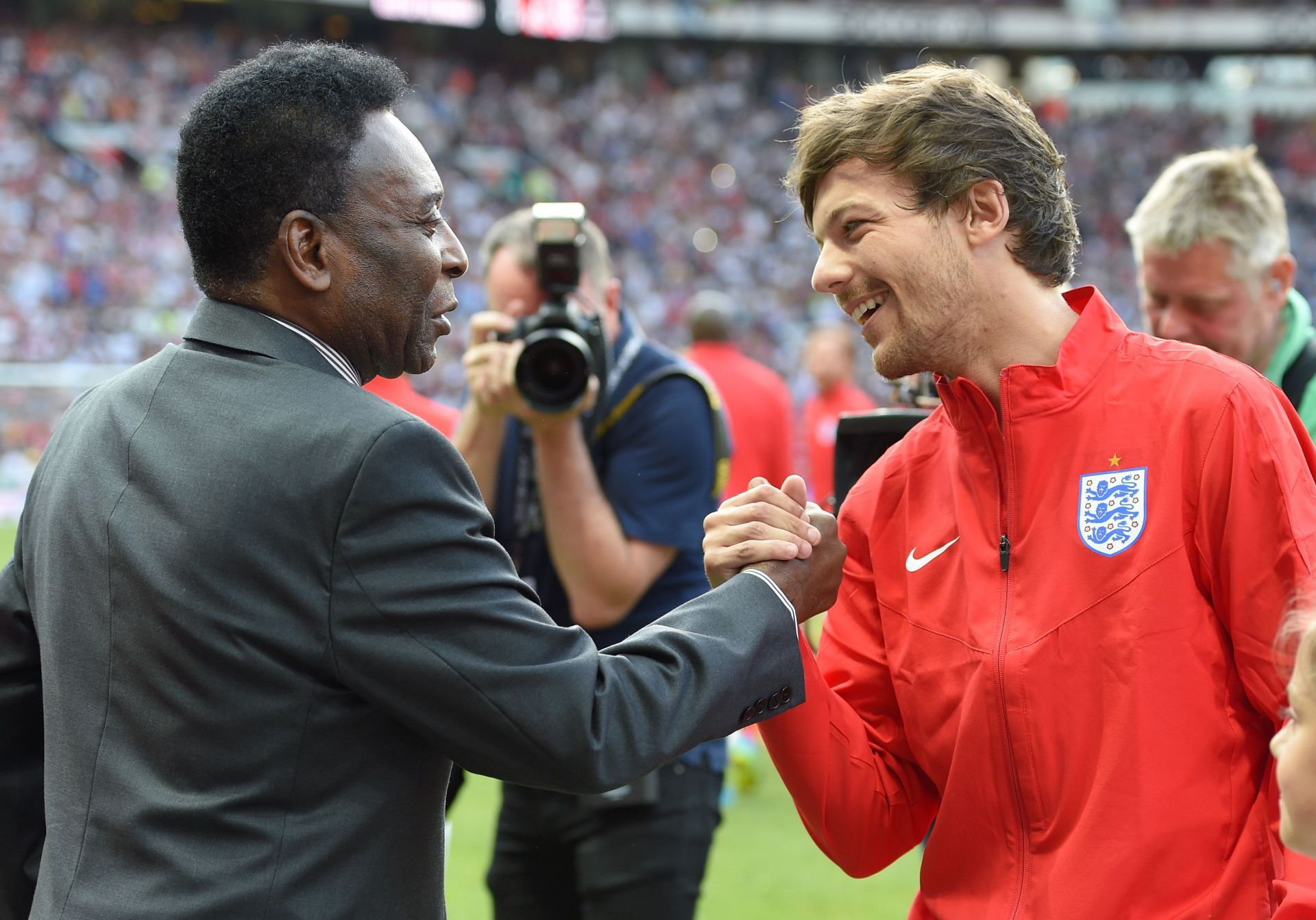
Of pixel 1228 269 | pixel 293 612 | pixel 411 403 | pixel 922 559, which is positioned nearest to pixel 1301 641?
pixel 922 559

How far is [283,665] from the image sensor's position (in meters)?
1.57

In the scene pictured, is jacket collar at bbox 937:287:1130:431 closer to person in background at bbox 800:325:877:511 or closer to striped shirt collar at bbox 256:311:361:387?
striped shirt collar at bbox 256:311:361:387

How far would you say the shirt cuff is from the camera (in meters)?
1.86

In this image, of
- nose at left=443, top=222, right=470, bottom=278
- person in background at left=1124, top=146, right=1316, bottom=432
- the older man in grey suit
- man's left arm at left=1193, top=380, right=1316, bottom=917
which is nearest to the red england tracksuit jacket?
man's left arm at left=1193, top=380, right=1316, bottom=917

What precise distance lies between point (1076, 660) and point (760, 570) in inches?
17.3

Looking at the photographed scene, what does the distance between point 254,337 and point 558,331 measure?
4.21ft

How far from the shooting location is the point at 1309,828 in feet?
4.90

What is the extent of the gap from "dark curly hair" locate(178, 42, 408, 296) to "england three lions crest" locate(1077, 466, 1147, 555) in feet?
3.47

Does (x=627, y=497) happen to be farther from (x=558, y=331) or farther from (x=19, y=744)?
(x=19, y=744)

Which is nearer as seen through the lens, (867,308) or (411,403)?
(867,308)

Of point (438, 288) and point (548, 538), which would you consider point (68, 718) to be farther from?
point (548, 538)

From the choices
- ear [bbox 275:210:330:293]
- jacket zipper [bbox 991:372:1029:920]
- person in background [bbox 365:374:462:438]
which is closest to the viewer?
ear [bbox 275:210:330:293]

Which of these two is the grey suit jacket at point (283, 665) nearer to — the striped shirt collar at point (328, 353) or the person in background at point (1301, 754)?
the striped shirt collar at point (328, 353)

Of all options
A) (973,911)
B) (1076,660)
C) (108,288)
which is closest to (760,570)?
(1076,660)
